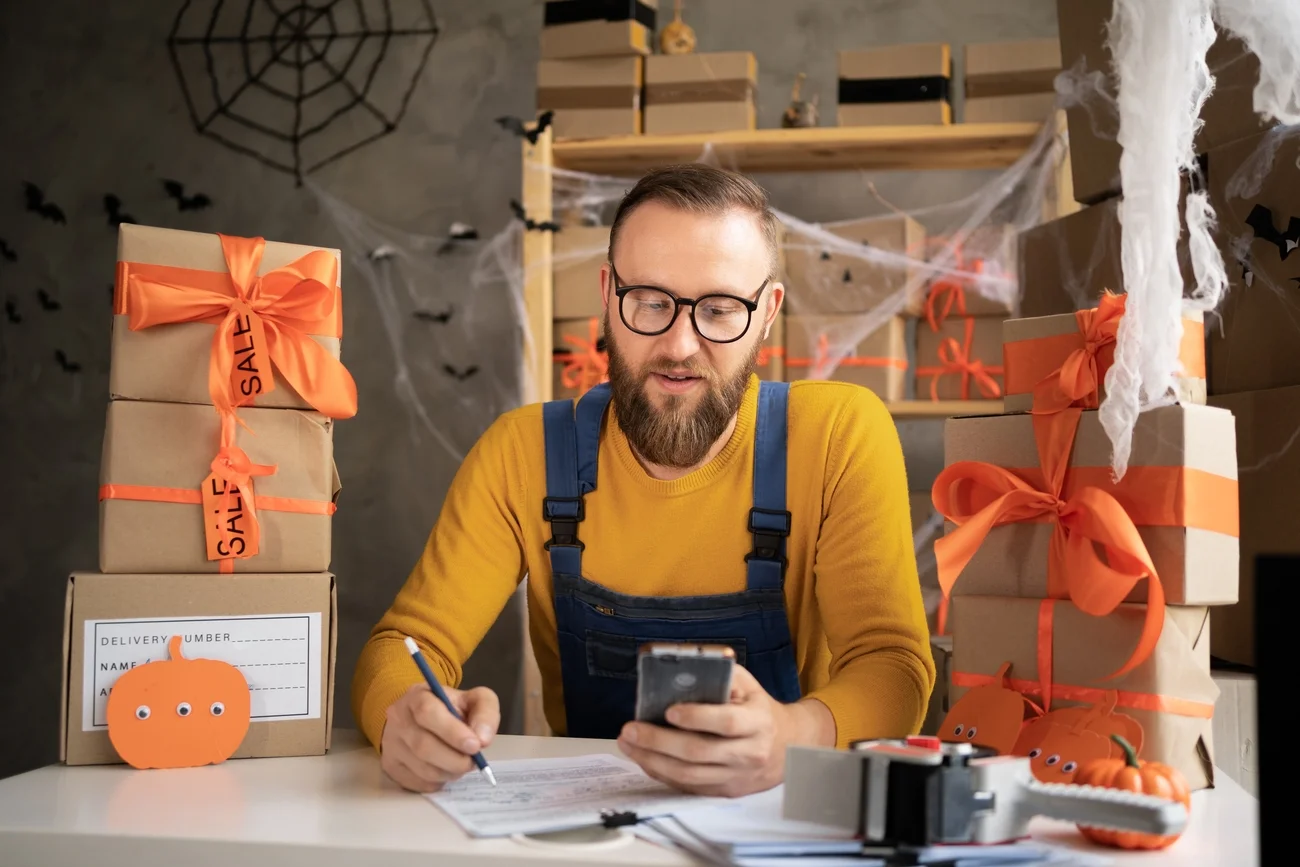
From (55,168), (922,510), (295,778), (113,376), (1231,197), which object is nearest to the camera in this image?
(295,778)

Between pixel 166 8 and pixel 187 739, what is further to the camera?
pixel 166 8

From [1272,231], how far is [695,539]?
875 millimetres

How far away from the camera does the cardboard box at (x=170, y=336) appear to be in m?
1.21

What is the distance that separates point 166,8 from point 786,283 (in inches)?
79.6

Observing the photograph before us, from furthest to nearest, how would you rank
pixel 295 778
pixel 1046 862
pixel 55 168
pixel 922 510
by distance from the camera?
pixel 55 168, pixel 922 510, pixel 295 778, pixel 1046 862

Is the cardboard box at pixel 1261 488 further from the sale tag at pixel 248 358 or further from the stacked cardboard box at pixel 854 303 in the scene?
the sale tag at pixel 248 358

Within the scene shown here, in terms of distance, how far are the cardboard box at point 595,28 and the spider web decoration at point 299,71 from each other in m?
0.70

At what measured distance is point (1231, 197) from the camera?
1.57 meters

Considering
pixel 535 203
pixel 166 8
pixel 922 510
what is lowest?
pixel 922 510

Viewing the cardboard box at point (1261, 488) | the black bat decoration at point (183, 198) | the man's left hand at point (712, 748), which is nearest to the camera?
the man's left hand at point (712, 748)

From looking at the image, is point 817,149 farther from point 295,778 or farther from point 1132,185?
point 295,778

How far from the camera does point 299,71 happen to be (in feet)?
10.4

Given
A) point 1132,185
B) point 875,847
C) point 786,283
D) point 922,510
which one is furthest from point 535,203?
point 875,847

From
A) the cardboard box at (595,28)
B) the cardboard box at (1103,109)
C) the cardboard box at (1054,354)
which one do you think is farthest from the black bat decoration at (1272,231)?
the cardboard box at (595,28)
